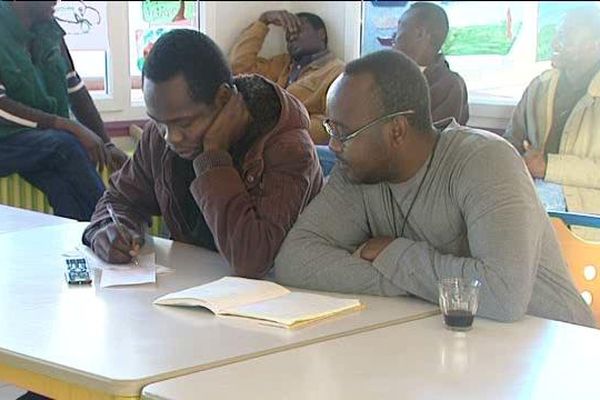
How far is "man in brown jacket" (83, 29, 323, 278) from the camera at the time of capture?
2.12 m

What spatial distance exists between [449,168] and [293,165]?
1.39 ft

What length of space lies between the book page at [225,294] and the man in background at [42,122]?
1839mm

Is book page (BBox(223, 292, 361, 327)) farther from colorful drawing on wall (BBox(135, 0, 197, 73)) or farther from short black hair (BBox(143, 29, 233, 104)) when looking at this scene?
colorful drawing on wall (BBox(135, 0, 197, 73))

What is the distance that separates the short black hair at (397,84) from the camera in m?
1.94

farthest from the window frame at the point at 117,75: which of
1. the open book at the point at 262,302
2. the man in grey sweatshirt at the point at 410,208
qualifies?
the open book at the point at 262,302

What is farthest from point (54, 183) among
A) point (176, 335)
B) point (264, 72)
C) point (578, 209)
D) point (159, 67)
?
point (176, 335)

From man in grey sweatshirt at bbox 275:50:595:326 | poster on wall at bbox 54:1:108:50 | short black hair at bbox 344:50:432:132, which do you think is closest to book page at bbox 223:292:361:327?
man in grey sweatshirt at bbox 275:50:595:326

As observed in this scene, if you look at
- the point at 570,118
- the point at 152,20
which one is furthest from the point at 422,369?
the point at 152,20

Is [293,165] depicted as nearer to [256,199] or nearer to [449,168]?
[256,199]

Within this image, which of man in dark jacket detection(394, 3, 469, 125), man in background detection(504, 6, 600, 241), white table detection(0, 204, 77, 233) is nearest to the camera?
white table detection(0, 204, 77, 233)

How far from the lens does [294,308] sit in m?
1.78

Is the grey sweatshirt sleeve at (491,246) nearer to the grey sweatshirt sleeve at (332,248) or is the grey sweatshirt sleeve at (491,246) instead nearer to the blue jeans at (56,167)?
the grey sweatshirt sleeve at (332,248)

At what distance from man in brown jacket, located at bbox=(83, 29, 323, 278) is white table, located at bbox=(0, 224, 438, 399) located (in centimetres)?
13

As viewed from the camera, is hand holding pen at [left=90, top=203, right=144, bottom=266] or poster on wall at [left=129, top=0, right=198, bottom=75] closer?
hand holding pen at [left=90, top=203, right=144, bottom=266]
